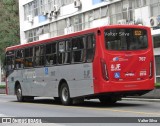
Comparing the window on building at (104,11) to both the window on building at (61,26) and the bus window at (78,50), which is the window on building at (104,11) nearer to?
the window on building at (61,26)

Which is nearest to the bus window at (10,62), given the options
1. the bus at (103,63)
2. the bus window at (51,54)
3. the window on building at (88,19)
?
the bus window at (51,54)

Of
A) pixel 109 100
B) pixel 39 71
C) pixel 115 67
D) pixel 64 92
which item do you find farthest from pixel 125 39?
pixel 39 71

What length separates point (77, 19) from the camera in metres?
43.3

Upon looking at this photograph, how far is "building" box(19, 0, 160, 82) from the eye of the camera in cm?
3324

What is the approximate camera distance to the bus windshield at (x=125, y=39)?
710 inches

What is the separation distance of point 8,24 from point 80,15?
1833 centimetres

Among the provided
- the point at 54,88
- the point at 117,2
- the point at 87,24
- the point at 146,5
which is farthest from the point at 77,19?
the point at 54,88

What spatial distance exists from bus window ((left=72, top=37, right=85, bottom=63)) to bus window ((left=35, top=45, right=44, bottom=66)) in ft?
10.1

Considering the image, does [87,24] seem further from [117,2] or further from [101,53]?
[101,53]

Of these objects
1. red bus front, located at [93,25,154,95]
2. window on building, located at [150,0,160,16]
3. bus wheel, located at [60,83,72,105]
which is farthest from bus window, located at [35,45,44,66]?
window on building, located at [150,0,160,16]

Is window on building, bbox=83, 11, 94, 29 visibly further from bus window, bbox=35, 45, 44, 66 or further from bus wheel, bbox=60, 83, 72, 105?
bus wheel, bbox=60, 83, 72, 105

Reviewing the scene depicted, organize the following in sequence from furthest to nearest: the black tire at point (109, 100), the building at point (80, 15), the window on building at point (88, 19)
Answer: the window on building at point (88, 19)
the building at point (80, 15)
the black tire at point (109, 100)

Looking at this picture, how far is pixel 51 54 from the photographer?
69.7ft

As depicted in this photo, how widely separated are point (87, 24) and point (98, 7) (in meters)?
2.43
